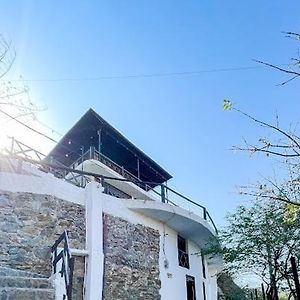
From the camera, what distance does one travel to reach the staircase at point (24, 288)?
634 centimetres

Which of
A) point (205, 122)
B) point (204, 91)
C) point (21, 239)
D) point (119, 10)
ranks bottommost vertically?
point (21, 239)

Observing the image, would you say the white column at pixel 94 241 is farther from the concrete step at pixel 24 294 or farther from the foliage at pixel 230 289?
the foliage at pixel 230 289

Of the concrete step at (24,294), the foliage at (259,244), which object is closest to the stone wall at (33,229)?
the concrete step at (24,294)

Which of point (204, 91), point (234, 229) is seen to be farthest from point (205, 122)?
point (234, 229)

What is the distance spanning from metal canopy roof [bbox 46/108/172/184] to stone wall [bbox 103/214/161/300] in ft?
22.5

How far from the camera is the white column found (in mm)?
10188

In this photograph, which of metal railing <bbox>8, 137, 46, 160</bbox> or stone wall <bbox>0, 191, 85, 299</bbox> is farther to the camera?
metal railing <bbox>8, 137, 46, 160</bbox>

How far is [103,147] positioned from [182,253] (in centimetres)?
715

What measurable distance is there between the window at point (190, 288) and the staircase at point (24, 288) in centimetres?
839

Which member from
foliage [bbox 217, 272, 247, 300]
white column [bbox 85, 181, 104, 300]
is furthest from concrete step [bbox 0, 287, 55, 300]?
foliage [bbox 217, 272, 247, 300]

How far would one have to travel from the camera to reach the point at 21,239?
31.0ft

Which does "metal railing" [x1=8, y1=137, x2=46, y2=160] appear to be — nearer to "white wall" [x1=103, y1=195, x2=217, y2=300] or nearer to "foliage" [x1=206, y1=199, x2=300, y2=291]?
"white wall" [x1=103, y1=195, x2=217, y2=300]

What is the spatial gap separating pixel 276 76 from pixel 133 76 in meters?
5.51

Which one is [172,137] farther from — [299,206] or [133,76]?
[299,206]
